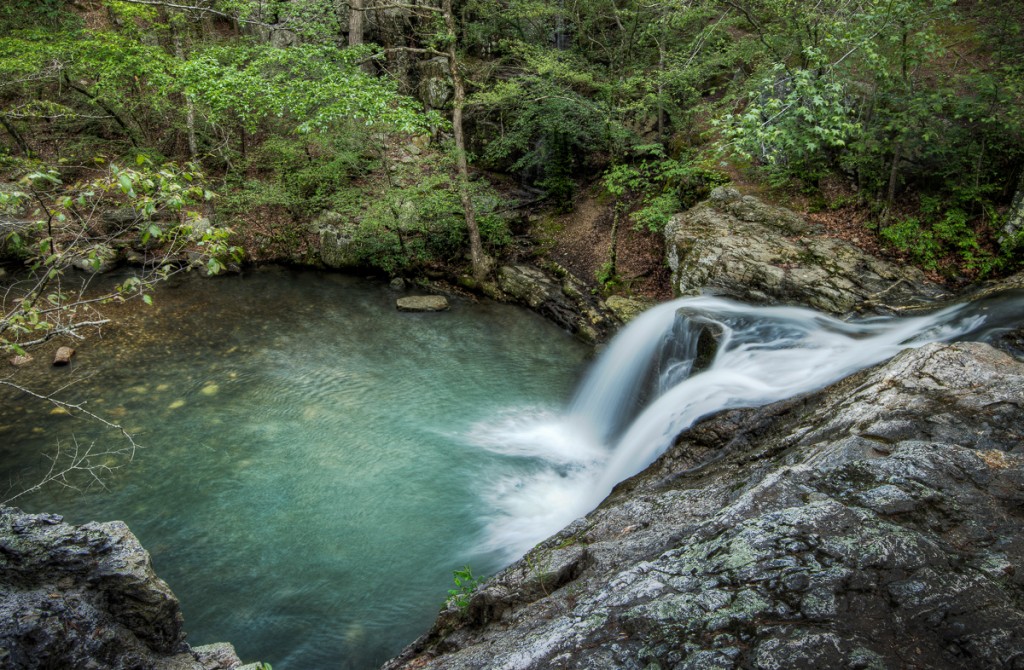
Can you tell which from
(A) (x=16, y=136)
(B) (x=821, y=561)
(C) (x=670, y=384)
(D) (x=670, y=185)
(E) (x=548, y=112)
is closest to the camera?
(B) (x=821, y=561)

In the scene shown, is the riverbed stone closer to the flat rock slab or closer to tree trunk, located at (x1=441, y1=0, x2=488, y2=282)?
the flat rock slab

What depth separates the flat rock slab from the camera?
1377 cm

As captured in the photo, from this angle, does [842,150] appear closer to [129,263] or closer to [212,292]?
[212,292]

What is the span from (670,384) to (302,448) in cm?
609

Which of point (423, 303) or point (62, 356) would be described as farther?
point (423, 303)

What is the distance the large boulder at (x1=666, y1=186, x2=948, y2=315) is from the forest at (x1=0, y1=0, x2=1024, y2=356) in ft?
2.22

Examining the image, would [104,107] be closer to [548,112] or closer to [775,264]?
[548,112]

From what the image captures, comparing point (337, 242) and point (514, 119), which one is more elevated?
point (514, 119)

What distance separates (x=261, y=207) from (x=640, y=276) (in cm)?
1227

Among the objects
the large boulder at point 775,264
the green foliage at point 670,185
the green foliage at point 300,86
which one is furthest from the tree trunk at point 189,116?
the large boulder at point 775,264

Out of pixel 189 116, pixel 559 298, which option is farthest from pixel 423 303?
pixel 189 116

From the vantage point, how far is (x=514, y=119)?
1644 cm

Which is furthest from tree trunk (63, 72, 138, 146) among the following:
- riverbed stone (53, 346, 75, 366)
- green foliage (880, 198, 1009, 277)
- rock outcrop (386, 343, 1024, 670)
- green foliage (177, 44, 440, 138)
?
green foliage (880, 198, 1009, 277)

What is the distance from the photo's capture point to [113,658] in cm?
356
